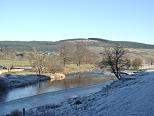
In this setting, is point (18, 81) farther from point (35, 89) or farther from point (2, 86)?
point (2, 86)

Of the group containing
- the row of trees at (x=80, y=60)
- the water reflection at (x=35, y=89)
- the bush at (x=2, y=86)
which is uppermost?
the row of trees at (x=80, y=60)

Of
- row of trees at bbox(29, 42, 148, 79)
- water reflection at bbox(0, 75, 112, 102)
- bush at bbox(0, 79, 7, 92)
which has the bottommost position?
water reflection at bbox(0, 75, 112, 102)

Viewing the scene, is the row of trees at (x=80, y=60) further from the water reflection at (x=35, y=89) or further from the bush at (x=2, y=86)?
the bush at (x=2, y=86)

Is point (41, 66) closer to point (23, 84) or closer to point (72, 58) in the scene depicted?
point (23, 84)

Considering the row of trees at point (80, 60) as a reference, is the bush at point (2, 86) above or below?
below

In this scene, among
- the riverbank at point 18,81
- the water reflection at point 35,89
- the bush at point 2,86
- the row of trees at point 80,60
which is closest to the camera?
the water reflection at point 35,89

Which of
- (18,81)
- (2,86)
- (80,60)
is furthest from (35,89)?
(80,60)

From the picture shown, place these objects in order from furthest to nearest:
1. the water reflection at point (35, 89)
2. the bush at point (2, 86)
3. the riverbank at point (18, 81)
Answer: the riverbank at point (18, 81) → the bush at point (2, 86) → the water reflection at point (35, 89)

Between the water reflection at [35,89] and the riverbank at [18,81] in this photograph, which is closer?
the water reflection at [35,89]

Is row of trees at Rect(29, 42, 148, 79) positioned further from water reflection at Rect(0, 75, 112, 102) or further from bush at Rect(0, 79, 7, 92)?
bush at Rect(0, 79, 7, 92)

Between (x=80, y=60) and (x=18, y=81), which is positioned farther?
(x=80, y=60)

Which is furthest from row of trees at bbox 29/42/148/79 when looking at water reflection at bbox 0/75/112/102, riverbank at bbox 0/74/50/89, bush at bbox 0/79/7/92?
bush at bbox 0/79/7/92

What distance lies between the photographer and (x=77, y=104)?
40125mm

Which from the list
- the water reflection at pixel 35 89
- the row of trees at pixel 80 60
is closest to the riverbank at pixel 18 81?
the water reflection at pixel 35 89
